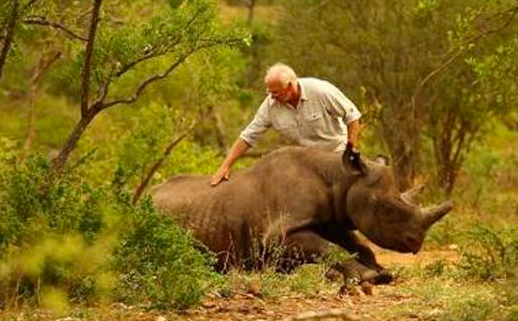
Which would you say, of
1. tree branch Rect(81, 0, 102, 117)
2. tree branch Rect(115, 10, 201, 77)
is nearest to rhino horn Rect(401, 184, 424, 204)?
tree branch Rect(115, 10, 201, 77)

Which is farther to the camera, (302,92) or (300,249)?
(302,92)

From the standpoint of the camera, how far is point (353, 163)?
1195cm

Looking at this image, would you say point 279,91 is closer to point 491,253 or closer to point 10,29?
point 491,253

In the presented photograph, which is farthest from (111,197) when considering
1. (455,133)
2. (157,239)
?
(455,133)

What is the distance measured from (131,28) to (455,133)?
16862 mm

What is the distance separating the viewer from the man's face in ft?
40.8

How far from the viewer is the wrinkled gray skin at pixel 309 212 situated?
11898 millimetres

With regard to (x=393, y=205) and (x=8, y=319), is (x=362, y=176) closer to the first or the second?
(x=393, y=205)

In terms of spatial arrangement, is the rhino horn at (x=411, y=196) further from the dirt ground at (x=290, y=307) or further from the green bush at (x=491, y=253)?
the dirt ground at (x=290, y=307)

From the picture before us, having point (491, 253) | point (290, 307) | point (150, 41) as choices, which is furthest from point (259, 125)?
point (290, 307)

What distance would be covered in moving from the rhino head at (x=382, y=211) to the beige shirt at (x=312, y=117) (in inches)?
32.9

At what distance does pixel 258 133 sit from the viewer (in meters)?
13.0

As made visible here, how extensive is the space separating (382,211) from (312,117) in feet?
4.12

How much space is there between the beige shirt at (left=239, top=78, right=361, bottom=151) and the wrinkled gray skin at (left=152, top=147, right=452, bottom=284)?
34 centimetres
